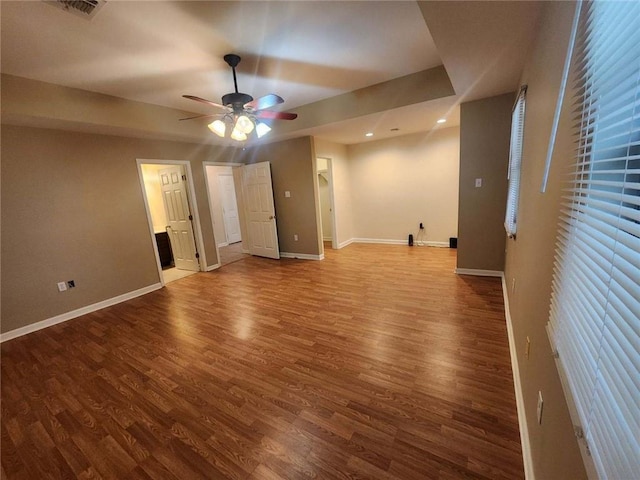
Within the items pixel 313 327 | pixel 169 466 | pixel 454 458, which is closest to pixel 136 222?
pixel 313 327

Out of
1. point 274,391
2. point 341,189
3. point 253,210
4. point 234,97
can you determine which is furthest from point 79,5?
point 341,189

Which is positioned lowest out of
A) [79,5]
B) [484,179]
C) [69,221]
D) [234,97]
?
[69,221]

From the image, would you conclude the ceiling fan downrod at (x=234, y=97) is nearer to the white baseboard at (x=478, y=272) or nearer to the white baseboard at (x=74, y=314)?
the white baseboard at (x=74, y=314)

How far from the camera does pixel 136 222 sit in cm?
402

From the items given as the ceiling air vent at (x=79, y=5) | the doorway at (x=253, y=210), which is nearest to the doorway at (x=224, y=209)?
the doorway at (x=253, y=210)

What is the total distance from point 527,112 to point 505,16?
0.68 meters

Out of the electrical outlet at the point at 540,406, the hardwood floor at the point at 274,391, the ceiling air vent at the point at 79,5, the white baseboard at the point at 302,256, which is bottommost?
the hardwood floor at the point at 274,391

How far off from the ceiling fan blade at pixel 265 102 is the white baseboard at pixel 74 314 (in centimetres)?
333

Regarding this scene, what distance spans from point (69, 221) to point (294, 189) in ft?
11.1

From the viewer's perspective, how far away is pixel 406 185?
561 centimetres

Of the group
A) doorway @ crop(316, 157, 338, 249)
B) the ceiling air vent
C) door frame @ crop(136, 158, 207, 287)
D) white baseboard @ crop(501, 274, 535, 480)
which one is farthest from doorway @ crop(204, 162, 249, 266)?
white baseboard @ crop(501, 274, 535, 480)

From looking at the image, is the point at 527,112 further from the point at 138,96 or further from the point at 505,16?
the point at 138,96

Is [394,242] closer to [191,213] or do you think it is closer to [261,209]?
[261,209]

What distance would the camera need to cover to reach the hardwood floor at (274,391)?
4.69 ft
